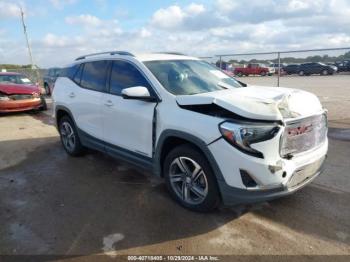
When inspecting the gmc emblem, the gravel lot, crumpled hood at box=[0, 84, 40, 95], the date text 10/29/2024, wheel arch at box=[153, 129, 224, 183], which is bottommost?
the date text 10/29/2024

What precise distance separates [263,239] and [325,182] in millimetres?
1800

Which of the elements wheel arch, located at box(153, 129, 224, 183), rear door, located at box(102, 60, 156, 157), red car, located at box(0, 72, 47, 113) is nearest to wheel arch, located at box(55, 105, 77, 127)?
rear door, located at box(102, 60, 156, 157)

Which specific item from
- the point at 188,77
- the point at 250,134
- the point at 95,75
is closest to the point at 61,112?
the point at 95,75

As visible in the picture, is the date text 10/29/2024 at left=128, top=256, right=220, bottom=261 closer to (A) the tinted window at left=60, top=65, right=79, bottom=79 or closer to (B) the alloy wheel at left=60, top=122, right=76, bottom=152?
(B) the alloy wheel at left=60, top=122, right=76, bottom=152

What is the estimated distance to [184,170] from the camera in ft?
12.6

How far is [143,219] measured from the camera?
12.3 ft

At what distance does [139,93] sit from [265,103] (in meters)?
1.50

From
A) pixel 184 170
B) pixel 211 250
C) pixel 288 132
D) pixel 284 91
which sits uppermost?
pixel 284 91

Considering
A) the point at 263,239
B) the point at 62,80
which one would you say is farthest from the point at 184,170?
the point at 62,80

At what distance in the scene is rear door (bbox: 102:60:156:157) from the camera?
13.6ft

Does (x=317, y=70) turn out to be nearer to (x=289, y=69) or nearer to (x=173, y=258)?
(x=289, y=69)

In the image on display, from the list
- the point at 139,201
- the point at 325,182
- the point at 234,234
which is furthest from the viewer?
the point at 325,182

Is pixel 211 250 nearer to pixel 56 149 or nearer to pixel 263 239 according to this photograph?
pixel 263 239

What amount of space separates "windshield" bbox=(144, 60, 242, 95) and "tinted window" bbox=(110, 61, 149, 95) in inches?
7.4
